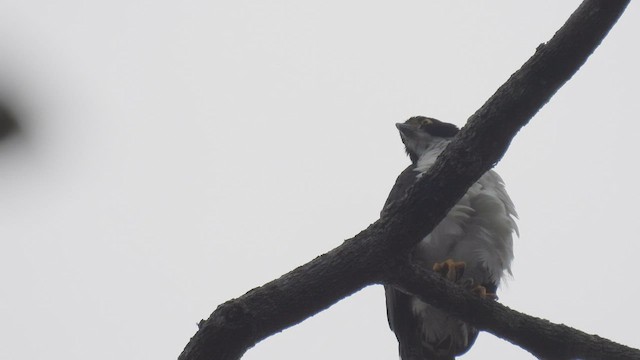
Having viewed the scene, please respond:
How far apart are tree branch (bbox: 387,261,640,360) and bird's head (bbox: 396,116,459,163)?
136 inches

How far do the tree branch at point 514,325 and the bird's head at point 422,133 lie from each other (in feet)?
11.3

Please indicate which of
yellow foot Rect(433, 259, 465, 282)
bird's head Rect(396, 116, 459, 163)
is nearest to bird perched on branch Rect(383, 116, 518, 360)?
yellow foot Rect(433, 259, 465, 282)

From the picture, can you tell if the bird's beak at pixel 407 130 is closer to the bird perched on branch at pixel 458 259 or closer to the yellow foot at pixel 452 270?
the bird perched on branch at pixel 458 259

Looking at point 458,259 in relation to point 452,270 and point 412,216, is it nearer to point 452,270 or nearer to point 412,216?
point 452,270

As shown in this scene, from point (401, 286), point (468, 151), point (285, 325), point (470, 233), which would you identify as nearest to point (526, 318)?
point (401, 286)

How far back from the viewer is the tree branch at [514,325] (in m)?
3.65

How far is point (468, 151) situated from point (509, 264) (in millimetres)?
2694

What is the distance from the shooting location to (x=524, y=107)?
126 inches

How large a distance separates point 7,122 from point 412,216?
2807mm

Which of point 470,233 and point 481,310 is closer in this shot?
point 481,310

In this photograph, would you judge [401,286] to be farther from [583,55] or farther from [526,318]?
[583,55]

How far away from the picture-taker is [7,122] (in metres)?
0.60

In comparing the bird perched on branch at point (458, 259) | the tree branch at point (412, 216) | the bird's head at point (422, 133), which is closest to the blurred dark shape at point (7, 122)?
the tree branch at point (412, 216)

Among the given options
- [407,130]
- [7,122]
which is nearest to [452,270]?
[407,130]
